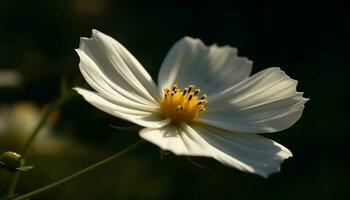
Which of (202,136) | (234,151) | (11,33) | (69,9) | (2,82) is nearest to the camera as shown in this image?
(234,151)

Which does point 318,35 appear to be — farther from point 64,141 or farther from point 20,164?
point 20,164

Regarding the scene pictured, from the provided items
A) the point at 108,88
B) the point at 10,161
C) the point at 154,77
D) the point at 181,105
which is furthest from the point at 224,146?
the point at 154,77

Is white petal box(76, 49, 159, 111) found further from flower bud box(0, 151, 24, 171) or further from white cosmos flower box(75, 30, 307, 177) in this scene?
flower bud box(0, 151, 24, 171)

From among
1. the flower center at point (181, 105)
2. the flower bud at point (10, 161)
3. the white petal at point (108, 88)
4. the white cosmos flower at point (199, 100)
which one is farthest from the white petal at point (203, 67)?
the flower bud at point (10, 161)

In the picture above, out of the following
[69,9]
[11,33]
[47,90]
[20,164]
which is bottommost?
[20,164]

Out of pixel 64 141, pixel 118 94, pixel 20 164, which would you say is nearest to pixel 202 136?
pixel 118 94

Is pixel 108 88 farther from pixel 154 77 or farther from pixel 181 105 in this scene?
pixel 154 77

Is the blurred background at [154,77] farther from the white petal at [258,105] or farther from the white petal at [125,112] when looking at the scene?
the white petal at [258,105]
